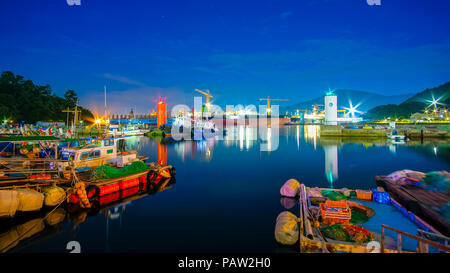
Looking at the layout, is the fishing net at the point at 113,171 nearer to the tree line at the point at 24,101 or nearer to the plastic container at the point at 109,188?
the plastic container at the point at 109,188

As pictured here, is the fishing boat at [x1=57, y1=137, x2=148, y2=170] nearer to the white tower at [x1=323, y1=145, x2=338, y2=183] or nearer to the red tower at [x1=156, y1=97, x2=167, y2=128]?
the white tower at [x1=323, y1=145, x2=338, y2=183]

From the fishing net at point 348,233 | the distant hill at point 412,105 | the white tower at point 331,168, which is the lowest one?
the white tower at point 331,168

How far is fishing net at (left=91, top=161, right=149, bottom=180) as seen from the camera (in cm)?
1389

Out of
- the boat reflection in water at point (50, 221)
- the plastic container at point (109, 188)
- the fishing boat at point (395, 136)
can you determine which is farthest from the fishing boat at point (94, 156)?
the fishing boat at point (395, 136)

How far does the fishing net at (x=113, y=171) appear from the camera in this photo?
13.9 m

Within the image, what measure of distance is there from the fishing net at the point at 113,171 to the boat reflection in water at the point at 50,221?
1.28m

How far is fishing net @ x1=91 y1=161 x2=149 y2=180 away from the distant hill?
132228mm

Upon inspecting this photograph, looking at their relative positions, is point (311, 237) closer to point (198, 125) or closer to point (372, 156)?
point (372, 156)

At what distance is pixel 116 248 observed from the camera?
9.46m

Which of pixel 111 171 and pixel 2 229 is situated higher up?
pixel 111 171

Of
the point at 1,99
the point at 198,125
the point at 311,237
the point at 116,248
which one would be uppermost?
the point at 1,99

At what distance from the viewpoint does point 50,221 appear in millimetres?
11078
